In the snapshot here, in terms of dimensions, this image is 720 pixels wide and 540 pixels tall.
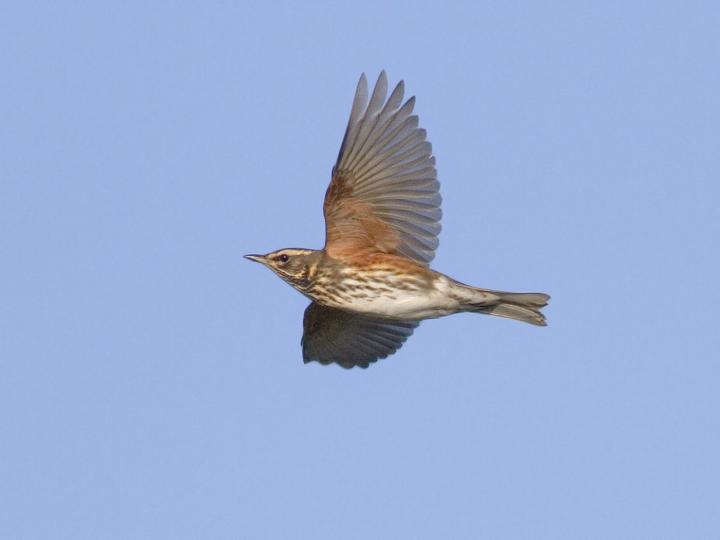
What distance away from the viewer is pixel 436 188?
50.9ft

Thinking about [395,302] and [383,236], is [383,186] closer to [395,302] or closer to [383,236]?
[383,236]

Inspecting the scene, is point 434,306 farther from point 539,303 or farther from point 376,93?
point 376,93

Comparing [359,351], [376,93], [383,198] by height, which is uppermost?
[376,93]

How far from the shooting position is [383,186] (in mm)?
15523

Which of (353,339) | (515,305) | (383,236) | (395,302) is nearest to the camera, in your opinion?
(395,302)

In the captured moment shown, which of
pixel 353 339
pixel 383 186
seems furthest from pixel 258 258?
pixel 353 339

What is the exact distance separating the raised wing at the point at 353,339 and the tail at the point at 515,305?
56.1 inches

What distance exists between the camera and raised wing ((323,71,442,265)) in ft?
50.4

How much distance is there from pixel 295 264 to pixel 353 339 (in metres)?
2.03

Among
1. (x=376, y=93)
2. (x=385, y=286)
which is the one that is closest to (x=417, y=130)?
(x=376, y=93)

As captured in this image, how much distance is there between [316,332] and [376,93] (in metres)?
3.06

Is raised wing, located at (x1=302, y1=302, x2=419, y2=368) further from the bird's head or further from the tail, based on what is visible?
the bird's head

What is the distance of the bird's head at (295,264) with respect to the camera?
1546cm

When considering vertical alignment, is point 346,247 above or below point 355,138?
below
